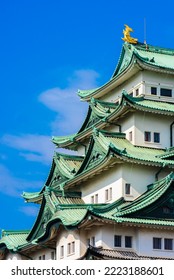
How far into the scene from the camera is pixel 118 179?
193 feet

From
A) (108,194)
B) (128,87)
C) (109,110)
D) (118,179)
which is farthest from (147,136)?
(128,87)

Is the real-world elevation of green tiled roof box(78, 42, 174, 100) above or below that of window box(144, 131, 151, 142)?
above

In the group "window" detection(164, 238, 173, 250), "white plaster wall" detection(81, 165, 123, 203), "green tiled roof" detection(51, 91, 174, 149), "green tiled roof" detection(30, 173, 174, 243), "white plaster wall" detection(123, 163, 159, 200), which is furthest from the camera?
"green tiled roof" detection(51, 91, 174, 149)

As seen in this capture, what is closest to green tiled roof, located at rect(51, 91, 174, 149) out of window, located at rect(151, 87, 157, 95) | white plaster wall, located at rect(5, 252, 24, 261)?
window, located at rect(151, 87, 157, 95)

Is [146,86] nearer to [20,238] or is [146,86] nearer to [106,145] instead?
[106,145]

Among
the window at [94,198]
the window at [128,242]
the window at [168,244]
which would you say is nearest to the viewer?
the window at [128,242]

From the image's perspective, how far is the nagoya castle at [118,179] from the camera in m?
54.9

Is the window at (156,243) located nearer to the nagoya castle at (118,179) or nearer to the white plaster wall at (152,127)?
the nagoya castle at (118,179)

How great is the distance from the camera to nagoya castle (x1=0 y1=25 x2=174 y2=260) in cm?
5491

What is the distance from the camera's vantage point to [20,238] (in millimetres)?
68125

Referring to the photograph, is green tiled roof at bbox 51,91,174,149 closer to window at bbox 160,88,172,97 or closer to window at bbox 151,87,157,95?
window at bbox 160,88,172,97

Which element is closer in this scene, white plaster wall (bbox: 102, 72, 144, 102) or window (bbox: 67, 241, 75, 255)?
window (bbox: 67, 241, 75, 255)

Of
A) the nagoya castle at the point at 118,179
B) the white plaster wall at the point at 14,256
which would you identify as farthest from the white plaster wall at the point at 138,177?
the white plaster wall at the point at 14,256
